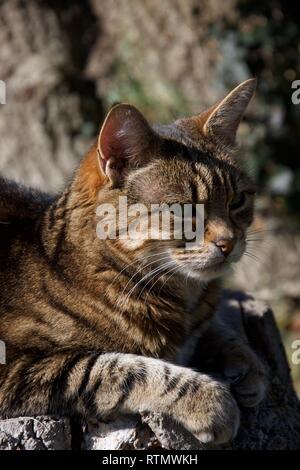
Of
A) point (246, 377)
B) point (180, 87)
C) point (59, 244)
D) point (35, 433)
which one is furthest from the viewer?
point (180, 87)

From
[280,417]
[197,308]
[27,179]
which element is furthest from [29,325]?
[27,179]

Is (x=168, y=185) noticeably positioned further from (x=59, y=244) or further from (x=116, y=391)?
(x=116, y=391)

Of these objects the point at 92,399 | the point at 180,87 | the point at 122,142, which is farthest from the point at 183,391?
the point at 180,87

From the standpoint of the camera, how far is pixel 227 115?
321 cm

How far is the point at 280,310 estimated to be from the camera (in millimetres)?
5859

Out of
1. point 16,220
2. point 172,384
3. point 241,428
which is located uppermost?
point 16,220

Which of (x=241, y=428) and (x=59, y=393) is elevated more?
(x=59, y=393)

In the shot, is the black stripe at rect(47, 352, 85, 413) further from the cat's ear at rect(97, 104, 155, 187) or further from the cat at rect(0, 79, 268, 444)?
the cat's ear at rect(97, 104, 155, 187)

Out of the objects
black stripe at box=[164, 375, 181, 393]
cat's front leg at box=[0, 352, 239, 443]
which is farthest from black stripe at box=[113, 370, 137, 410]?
black stripe at box=[164, 375, 181, 393]

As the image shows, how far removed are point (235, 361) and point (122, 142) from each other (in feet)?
3.42

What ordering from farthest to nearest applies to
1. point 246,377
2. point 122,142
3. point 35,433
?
1. point 246,377
2. point 122,142
3. point 35,433

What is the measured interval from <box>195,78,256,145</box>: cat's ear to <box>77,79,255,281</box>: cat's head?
18 cm

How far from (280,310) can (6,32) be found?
10.1 feet

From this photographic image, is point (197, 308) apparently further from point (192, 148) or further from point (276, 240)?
point (276, 240)
